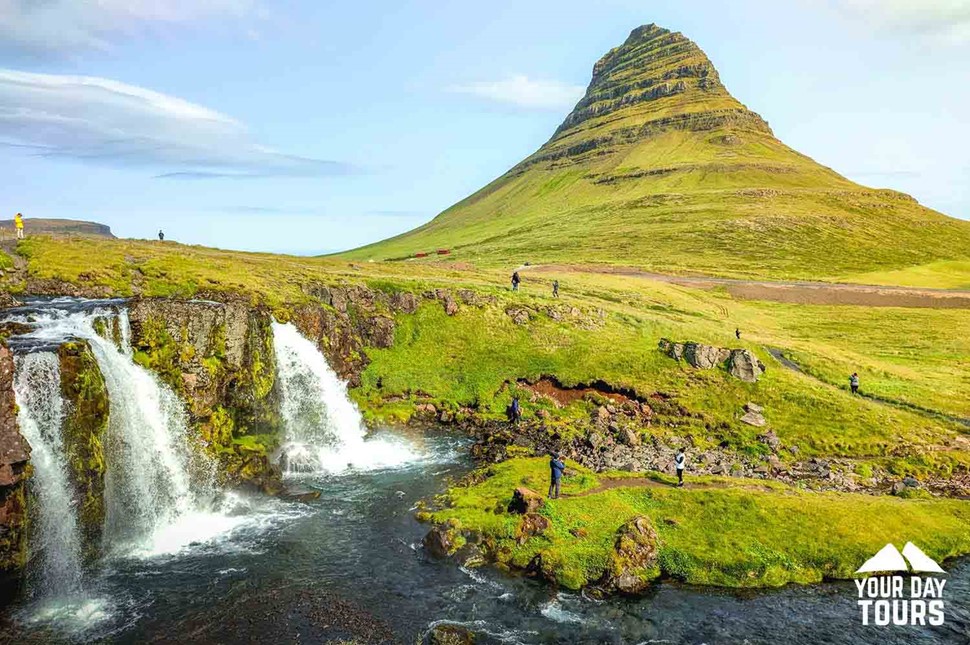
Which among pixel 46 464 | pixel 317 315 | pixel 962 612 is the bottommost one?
pixel 962 612

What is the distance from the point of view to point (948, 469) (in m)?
43.6

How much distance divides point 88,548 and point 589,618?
24371 mm

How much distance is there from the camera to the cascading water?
44.7m

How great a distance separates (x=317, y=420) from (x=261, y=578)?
20.1m

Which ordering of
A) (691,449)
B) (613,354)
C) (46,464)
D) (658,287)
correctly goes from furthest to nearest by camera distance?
(658,287), (613,354), (691,449), (46,464)

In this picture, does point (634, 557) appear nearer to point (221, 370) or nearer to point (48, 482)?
point (48, 482)

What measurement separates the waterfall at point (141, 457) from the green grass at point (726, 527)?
14425mm

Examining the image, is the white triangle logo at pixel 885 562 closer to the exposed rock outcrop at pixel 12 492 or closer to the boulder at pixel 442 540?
the boulder at pixel 442 540

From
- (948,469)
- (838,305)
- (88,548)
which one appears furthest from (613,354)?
(838,305)

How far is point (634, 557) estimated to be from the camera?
97.8ft

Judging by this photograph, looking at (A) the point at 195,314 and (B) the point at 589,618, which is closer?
(B) the point at 589,618

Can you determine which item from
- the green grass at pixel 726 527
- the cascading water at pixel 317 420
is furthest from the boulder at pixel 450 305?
the green grass at pixel 726 527

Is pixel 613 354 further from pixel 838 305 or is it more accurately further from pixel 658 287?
pixel 838 305

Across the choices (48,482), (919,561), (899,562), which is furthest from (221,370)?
(919,561)
